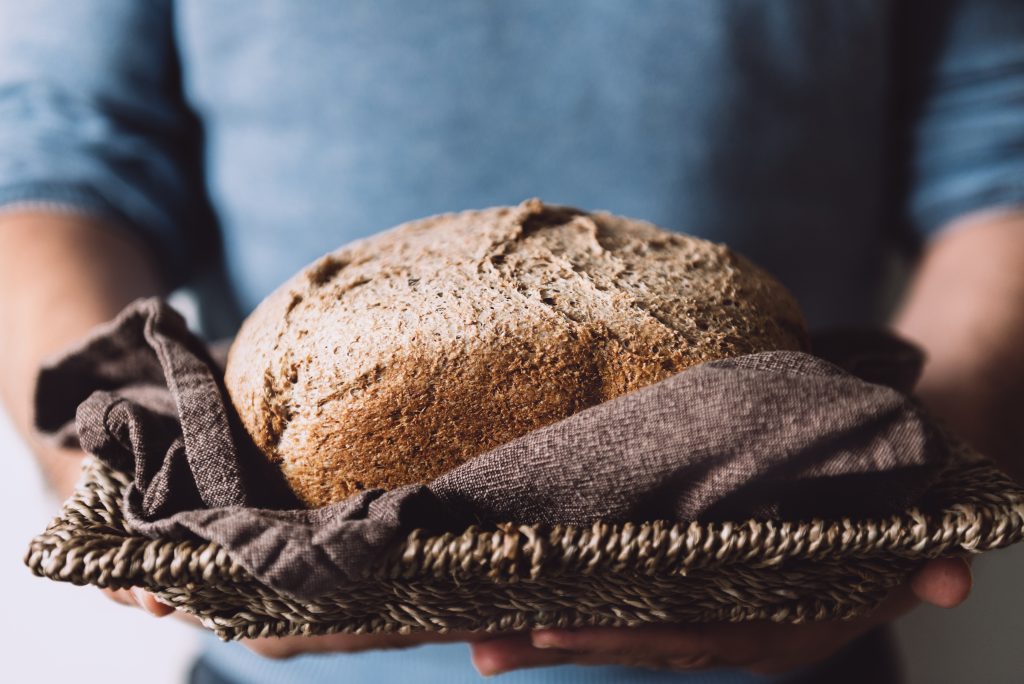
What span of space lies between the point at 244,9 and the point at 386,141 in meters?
0.26

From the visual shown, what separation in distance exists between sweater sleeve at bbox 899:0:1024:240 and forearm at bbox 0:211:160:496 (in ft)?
3.75

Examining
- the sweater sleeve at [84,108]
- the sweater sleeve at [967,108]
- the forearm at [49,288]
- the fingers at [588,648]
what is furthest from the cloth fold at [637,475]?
the sweater sleeve at [967,108]

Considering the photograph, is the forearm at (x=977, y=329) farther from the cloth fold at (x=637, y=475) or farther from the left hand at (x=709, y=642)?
the cloth fold at (x=637, y=475)

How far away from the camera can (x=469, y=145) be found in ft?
3.39

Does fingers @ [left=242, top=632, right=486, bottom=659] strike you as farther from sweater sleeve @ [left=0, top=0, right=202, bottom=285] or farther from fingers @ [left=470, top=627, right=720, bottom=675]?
sweater sleeve @ [left=0, top=0, right=202, bottom=285]

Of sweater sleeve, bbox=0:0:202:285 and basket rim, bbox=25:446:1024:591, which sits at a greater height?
sweater sleeve, bbox=0:0:202:285

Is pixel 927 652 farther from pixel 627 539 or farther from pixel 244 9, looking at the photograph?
pixel 244 9

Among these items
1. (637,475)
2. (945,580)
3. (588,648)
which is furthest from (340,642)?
(945,580)

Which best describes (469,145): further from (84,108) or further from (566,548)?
(566,548)

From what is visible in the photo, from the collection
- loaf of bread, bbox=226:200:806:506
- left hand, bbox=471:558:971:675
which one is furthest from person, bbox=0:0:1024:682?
loaf of bread, bbox=226:200:806:506

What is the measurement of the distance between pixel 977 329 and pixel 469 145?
717 mm

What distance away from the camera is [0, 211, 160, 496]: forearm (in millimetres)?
955

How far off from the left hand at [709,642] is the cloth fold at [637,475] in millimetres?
101

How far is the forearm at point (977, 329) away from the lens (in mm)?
1004
